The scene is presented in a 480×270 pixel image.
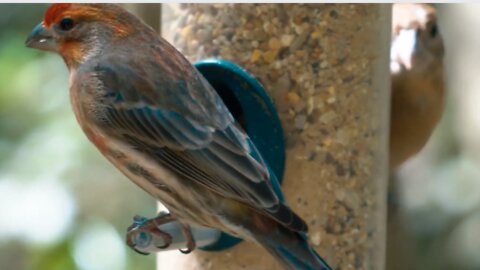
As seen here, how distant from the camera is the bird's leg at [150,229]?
4.82 metres

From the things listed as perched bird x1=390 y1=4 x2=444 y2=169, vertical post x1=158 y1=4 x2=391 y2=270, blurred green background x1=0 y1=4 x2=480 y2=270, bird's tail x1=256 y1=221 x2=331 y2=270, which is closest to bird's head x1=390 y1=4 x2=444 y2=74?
perched bird x1=390 y1=4 x2=444 y2=169

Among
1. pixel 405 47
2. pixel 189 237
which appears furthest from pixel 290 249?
pixel 405 47

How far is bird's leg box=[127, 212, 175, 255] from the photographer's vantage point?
4.82 metres

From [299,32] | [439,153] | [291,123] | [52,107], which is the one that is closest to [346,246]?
[291,123]

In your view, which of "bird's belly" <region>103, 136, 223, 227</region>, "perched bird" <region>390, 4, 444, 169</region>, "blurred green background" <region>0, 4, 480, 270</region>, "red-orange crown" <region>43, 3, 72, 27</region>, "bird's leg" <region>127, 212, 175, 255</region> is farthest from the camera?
"blurred green background" <region>0, 4, 480, 270</region>

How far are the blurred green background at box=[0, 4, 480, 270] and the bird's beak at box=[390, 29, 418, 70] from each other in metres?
0.82

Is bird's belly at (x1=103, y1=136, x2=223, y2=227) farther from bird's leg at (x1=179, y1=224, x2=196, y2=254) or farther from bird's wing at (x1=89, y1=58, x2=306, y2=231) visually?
bird's leg at (x1=179, y1=224, x2=196, y2=254)

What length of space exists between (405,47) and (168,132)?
2.07 metres

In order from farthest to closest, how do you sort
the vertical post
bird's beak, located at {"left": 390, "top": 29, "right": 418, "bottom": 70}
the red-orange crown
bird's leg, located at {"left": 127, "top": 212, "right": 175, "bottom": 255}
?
1. bird's beak, located at {"left": 390, "top": 29, "right": 418, "bottom": 70}
2. the vertical post
3. the red-orange crown
4. bird's leg, located at {"left": 127, "top": 212, "right": 175, "bottom": 255}

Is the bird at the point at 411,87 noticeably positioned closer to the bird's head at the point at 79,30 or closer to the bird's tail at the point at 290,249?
the bird's tail at the point at 290,249

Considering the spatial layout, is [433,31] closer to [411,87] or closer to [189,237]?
[411,87]

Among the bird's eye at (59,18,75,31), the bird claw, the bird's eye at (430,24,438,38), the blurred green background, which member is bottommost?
the blurred green background

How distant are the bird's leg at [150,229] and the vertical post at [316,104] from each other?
335mm

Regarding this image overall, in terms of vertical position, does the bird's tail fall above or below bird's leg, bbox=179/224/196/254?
above
